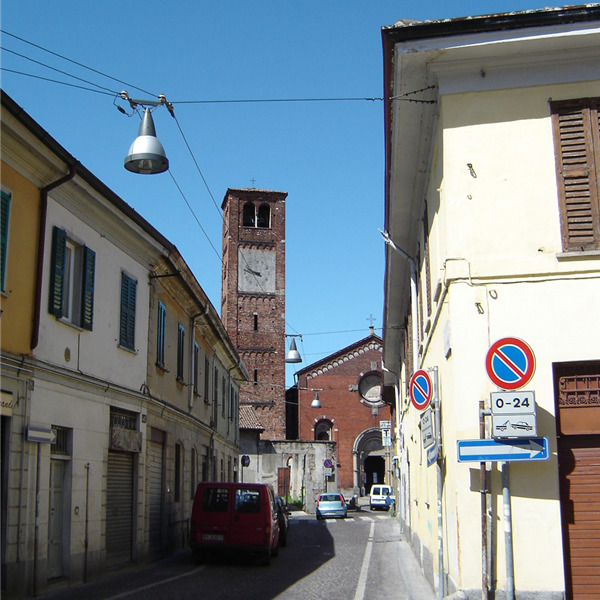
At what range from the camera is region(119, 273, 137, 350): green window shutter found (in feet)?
51.2

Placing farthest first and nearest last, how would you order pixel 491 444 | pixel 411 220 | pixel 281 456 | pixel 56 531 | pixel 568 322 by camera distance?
pixel 281 456 → pixel 411 220 → pixel 56 531 → pixel 568 322 → pixel 491 444

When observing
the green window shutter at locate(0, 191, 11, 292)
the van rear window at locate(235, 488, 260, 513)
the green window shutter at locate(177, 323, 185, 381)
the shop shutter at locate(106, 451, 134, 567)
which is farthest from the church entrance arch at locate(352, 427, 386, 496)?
the green window shutter at locate(0, 191, 11, 292)

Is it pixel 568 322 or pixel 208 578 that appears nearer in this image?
pixel 568 322

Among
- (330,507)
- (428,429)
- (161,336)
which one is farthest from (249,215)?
(428,429)

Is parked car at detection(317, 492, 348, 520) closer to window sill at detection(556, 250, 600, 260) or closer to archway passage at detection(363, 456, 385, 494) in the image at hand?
archway passage at detection(363, 456, 385, 494)

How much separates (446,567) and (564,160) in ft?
17.0

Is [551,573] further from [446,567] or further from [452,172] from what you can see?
[452,172]

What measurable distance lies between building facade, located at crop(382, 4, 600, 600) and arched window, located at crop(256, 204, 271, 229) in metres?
57.1

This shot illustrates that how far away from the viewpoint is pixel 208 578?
1445 centimetres

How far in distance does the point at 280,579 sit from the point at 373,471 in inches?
2251

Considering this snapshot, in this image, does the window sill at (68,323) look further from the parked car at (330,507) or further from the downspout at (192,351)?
the parked car at (330,507)

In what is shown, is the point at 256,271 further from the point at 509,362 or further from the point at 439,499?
the point at 509,362

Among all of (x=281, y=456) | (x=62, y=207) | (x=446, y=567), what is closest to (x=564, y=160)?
(x=446, y=567)

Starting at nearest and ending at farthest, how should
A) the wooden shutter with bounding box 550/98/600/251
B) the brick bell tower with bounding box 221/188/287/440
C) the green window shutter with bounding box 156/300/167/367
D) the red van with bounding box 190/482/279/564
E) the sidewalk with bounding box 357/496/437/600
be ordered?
the wooden shutter with bounding box 550/98/600/251 < the sidewalk with bounding box 357/496/437/600 < the red van with bounding box 190/482/279/564 < the green window shutter with bounding box 156/300/167/367 < the brick bell tower with bounding box 221/188/287/440
